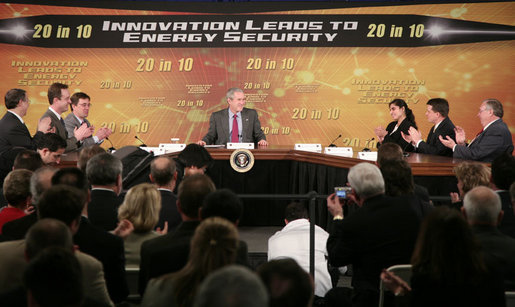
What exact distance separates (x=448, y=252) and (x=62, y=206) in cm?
149

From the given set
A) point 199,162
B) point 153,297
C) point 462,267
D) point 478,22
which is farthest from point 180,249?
point 478,22

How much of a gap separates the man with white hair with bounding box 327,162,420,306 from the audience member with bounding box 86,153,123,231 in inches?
49.0

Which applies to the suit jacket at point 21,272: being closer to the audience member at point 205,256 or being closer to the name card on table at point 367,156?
the audience member at point 205,256

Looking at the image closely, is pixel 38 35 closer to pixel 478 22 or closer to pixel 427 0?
pixel 427 0

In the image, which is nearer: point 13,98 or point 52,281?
point 52,281

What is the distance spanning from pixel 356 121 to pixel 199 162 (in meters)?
4.70

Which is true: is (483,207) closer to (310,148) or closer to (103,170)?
(103,170)

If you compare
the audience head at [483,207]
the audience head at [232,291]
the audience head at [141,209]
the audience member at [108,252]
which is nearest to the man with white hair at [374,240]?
the audience head at [483,207]

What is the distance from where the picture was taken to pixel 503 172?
12.3 ft


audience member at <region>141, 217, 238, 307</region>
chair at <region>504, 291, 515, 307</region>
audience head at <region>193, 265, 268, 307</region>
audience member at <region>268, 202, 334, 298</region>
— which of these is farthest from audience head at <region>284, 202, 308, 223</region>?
audience head at <region>193, 265, 268, 307</region>

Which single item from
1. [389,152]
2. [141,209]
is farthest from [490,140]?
[141,209]

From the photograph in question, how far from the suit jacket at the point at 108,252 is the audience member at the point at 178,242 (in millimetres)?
125

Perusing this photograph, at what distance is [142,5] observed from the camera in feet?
30.5

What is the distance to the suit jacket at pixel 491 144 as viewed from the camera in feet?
19.8
